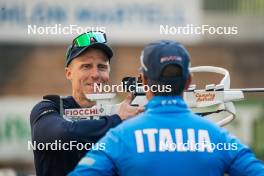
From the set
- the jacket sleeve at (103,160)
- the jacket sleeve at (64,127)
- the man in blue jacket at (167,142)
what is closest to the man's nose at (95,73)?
the jacket sleeve at (64,127)

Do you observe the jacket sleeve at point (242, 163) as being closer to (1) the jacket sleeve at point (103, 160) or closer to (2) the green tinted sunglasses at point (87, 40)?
(1) the jacket sleeve at point (103, 160)

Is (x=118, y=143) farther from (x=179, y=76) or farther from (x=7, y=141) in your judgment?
(x=7, y=141)

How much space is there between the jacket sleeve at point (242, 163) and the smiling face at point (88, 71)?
42.6 inches

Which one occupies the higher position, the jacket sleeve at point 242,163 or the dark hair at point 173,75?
the dark hair at point 173,75

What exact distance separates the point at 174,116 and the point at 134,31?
998cm

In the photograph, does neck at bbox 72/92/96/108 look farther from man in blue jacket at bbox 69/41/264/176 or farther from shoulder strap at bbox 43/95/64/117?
man in blue jacket at bbox 69/41/264/176

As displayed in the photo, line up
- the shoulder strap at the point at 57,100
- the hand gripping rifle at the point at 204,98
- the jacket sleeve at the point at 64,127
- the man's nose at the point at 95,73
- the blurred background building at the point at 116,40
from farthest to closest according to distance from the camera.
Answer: the blurred background building at the point at 116,40, the man's nose at the point at 95,73, the shoulder strap at the point at 57,100, the hand gripping rifle at the point at 204,98, the jacket sleeve at the point at 64,127

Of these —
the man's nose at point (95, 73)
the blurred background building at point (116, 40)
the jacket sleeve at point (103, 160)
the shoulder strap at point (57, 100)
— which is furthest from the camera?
the blurred background building at point (116, 40)

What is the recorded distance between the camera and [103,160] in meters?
3.00

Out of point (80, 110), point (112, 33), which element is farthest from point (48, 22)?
point (80, 110)

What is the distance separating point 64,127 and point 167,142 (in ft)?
2.48

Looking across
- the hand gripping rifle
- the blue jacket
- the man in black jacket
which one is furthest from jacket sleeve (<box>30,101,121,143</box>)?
the blue jacket

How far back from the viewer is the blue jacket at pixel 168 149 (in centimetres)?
301

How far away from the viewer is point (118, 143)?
3.02 meters
